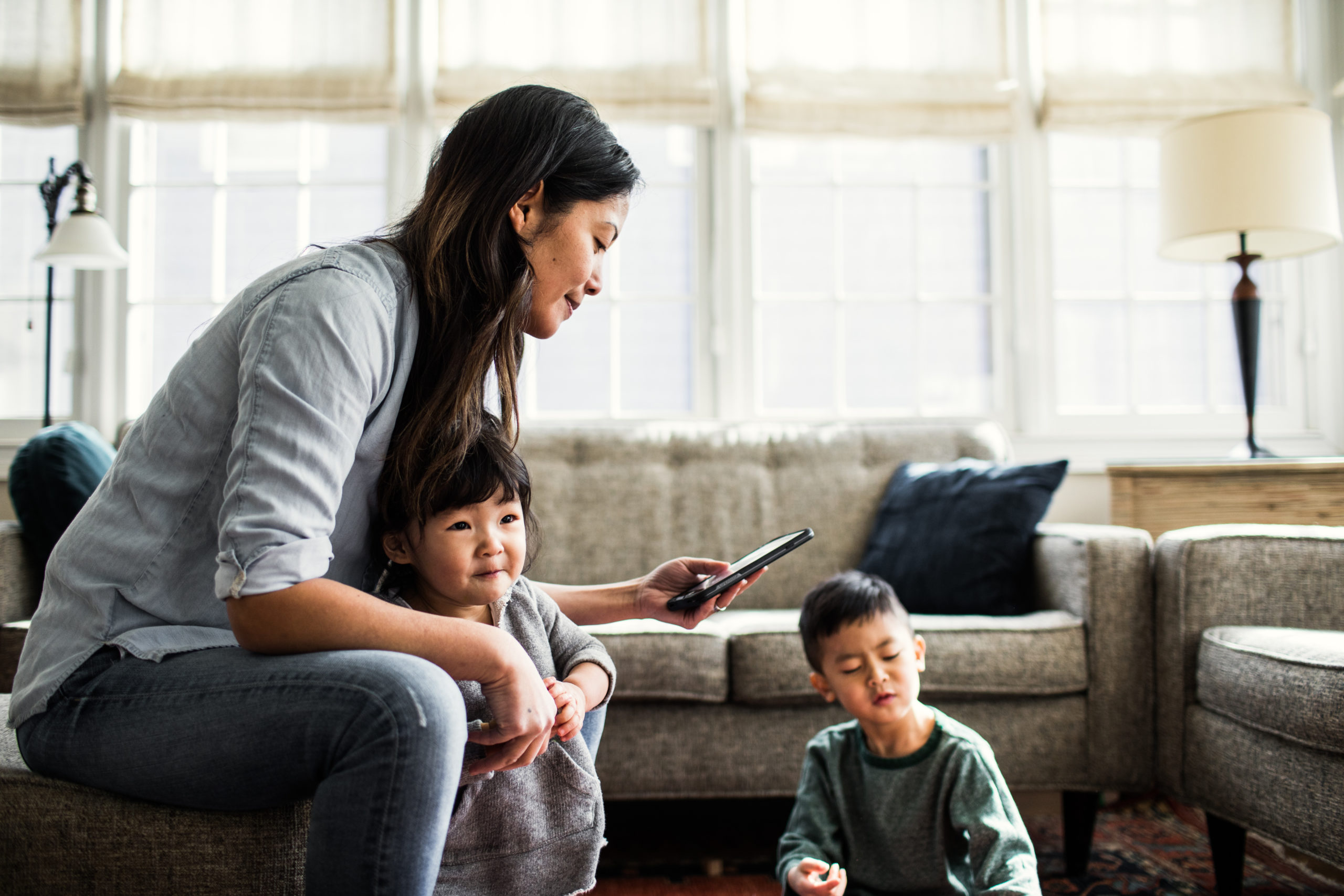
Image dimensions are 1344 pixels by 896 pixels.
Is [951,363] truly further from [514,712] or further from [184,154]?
[184,154]

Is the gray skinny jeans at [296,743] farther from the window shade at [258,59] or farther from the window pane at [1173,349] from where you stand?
the window pane at [1173,349]

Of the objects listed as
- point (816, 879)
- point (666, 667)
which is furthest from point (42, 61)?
point (816, 879)

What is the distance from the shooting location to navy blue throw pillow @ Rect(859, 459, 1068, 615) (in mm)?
2047

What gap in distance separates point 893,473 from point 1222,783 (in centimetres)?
106

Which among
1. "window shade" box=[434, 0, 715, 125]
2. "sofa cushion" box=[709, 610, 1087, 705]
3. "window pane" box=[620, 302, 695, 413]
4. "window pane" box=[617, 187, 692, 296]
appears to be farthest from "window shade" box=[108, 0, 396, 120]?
"sofa cushion" box=[709, 610, 1087, 705]

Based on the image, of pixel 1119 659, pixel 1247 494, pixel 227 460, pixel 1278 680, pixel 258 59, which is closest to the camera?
pixel 227 460

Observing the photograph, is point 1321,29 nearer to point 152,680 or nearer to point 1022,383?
point 1022,383

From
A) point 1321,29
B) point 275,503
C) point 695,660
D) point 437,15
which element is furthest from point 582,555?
point 1321,29

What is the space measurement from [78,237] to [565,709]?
7.21 feet

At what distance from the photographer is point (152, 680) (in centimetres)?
84

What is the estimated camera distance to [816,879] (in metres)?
1.20

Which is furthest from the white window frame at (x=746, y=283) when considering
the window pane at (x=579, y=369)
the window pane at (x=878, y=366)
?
the window pane at (x=878, y=366)

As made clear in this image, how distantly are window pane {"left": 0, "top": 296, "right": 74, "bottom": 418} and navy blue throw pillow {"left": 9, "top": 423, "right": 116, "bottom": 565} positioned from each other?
3.86 feet

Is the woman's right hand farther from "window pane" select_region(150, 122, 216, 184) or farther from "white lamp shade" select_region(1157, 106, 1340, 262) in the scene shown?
"window pane" select_region(150, 122, 216, 184)
